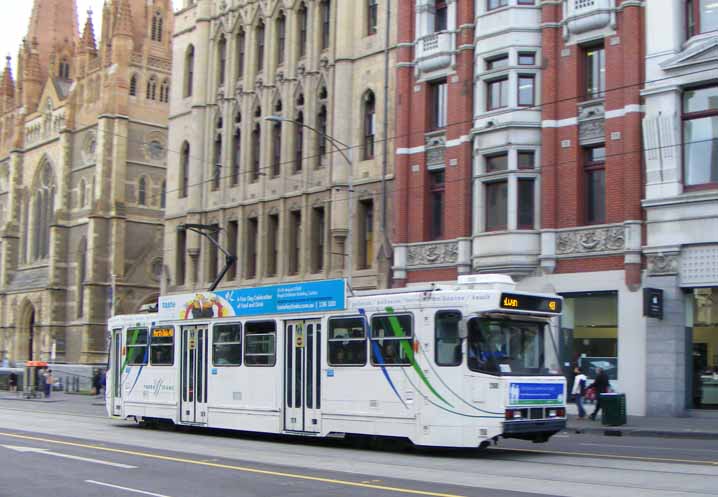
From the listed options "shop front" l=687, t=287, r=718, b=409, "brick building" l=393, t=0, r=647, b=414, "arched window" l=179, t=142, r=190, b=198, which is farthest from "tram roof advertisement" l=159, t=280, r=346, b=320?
"arched window" l=179, t=142, r=190, b=198

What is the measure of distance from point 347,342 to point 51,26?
282ft

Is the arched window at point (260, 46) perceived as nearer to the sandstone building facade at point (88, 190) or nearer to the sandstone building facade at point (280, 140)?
the sandstone building facade at point (280, 140)

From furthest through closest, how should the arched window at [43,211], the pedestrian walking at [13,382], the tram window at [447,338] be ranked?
the arched window at [43,211]
the pedestrian walking at [13,382]
the tram window at [447,338]

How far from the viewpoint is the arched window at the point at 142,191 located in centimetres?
7694

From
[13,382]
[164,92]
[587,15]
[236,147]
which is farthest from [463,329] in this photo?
[164,92]

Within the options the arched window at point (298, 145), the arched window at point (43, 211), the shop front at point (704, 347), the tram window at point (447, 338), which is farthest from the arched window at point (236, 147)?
the arched window at point (43, 211)

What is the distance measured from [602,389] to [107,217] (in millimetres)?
54851

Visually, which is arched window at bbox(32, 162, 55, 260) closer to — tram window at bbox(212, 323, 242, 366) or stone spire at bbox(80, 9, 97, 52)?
stone spire at bbox(80, 9, 97, 52)

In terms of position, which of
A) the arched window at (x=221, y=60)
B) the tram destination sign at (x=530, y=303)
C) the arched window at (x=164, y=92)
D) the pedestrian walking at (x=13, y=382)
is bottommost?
the pedestrian walking at (x=13, y=382)

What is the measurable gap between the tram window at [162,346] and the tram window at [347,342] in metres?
5.83

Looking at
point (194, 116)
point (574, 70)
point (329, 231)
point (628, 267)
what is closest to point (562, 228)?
point (628, 267)

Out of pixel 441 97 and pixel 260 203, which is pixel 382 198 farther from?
pixel 260 203

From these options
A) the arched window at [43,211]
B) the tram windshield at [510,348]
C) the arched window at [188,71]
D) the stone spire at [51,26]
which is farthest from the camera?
the stone spire at [51,26]

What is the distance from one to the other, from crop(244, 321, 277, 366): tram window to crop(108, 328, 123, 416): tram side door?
5.95 m
